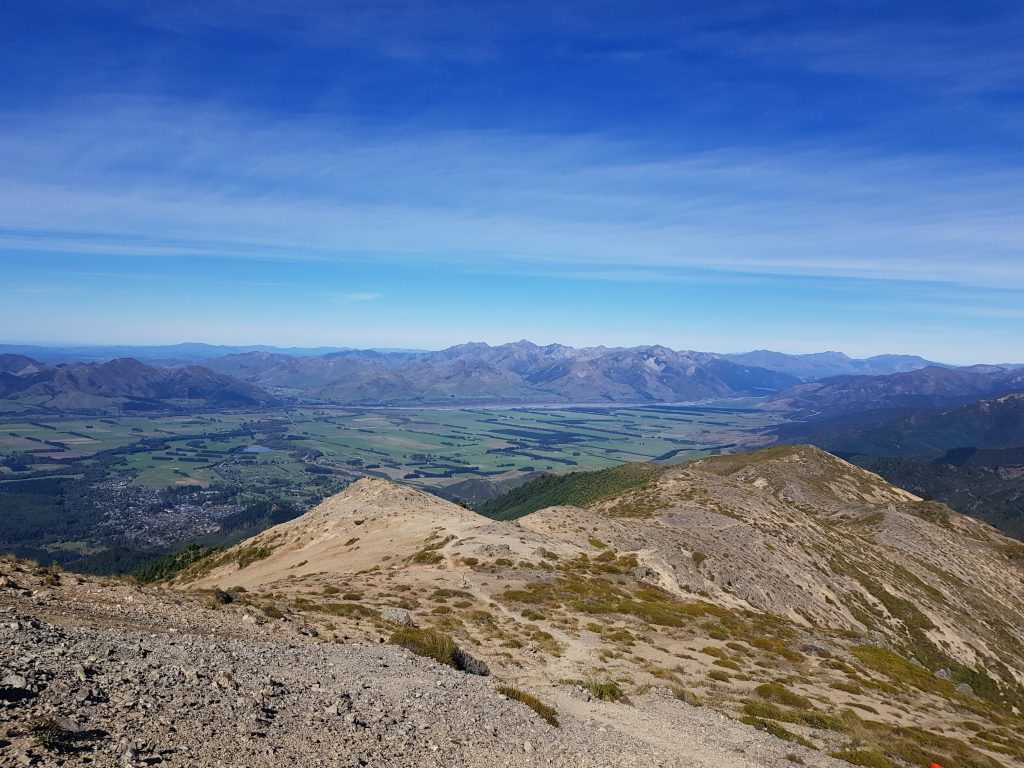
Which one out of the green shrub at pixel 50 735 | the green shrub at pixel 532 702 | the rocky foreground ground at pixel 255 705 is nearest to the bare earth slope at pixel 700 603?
the green shrub at pixel 532 702

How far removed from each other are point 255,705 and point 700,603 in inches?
1978

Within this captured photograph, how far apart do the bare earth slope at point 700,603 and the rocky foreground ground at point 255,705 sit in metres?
3.21

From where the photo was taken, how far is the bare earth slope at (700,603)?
108ft

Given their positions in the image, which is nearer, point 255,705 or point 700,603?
point 255,705

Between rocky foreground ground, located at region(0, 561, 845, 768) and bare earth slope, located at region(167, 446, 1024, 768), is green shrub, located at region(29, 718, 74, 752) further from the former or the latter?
bare earth slope, located at region(167, 446, 1024, 768)

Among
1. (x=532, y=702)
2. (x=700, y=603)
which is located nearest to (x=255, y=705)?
(x=532, y=702)

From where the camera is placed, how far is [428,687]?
2488cm

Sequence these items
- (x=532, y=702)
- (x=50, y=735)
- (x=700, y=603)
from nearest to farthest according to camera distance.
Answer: (x=50, y=735) → (x=532, y=702) → (x=700, y=603)

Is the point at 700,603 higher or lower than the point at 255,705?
lower

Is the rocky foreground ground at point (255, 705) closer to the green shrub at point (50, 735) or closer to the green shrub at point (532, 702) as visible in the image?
the green shrub at point (50, 735)

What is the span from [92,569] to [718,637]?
208917mm

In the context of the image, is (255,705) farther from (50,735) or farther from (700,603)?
(700,603)

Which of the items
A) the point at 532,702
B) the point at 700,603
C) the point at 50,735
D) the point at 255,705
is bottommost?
the point at 700,603

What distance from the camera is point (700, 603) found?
2327 inches
